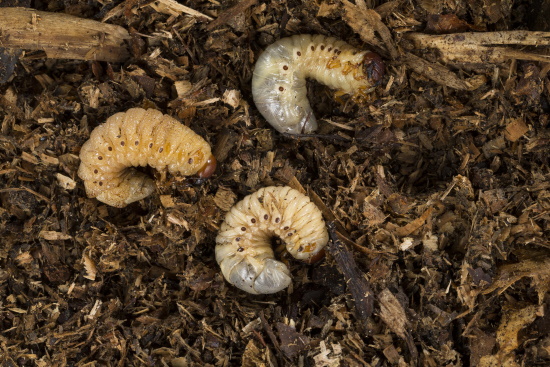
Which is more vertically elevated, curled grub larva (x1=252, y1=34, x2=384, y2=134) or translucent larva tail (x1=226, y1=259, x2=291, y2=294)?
curled grub larva (x1=252, y1=34, x2=384, y2=134)

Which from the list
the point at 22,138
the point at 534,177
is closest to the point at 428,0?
the point at 534,177

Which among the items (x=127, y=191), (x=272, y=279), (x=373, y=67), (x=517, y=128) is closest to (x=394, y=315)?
(x=272, y=279)

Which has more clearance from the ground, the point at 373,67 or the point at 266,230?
the point at 373,67

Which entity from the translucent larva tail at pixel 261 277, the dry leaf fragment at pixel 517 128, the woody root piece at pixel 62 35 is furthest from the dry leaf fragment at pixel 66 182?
the dry leaf fragment at pixel 517 128

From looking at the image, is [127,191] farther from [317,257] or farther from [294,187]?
[317,257]

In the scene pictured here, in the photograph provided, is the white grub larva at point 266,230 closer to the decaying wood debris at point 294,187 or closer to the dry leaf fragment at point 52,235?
the decaying wood debris at point 294,187

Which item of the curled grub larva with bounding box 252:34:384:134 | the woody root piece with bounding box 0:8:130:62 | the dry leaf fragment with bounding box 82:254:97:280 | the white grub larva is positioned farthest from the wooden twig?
the woody root piece with bounding box 0:8:130:62

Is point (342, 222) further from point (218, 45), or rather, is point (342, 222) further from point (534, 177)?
point (218, 45)

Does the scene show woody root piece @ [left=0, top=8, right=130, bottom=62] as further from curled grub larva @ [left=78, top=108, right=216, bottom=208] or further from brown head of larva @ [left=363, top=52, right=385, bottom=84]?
brown head of larva @ [left=363, top=52, right=385, bottom=84]
